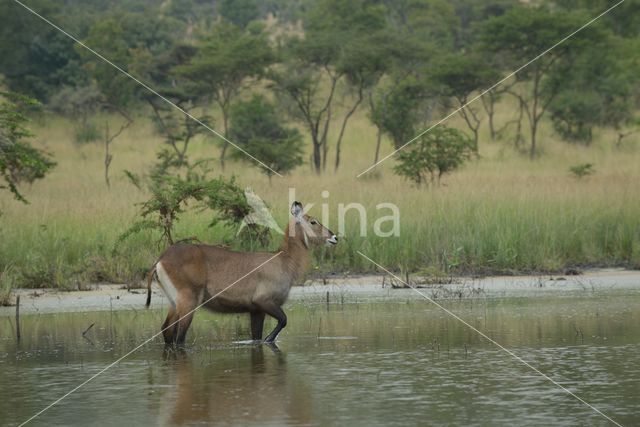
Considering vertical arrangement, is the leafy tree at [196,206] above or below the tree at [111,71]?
below

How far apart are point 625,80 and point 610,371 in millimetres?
26079

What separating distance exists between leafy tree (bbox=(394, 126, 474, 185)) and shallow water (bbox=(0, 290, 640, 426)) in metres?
9.36

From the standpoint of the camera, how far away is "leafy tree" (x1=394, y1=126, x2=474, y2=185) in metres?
19.0

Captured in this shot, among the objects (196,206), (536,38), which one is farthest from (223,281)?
(536,38)

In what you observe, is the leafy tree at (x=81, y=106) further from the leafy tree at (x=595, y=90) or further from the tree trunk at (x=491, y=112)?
the leafy tree at (x=595, y=90)

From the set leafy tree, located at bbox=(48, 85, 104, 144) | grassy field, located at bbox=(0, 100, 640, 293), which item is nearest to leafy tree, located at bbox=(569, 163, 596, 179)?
grassy field, located at bbox=(0, 100, 640, 293)

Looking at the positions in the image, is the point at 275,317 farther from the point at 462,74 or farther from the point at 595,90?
the point at 595,90

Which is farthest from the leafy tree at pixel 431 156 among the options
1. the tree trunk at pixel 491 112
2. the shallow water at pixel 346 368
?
the tree trunk at pixel 491 112

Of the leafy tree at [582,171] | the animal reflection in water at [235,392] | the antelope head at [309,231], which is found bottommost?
the animal reflection in water at [235,392]

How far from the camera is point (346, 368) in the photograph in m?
6.72

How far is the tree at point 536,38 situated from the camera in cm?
2883

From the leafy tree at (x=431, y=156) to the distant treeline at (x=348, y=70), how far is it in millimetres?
5321

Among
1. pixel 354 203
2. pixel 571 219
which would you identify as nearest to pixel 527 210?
pixel 571 219

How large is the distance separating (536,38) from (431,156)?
11.6 metres
